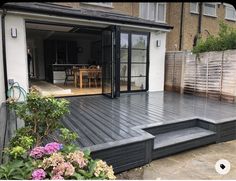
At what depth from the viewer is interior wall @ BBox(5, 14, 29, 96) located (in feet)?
17.3

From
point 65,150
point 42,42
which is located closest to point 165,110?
point 65,150

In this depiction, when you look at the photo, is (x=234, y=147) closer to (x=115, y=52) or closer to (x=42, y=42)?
(x=115, y=52)

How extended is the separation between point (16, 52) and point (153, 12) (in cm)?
751

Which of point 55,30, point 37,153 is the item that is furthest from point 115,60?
point 37,153

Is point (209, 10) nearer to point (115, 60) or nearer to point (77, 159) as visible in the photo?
point (115, 60)

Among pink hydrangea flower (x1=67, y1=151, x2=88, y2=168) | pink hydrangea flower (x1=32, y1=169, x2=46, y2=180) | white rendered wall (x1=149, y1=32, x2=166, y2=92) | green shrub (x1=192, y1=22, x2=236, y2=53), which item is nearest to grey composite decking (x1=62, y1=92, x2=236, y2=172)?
pink hydrangea flower (x1=67, y1=151, x2=88, y2=168)

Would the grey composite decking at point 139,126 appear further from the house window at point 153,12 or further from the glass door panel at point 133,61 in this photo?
the house window at point 153,12

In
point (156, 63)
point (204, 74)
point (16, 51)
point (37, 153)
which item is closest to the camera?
point (37, 153)

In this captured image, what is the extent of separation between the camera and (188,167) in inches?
121

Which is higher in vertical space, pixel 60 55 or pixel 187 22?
pixel 187 22

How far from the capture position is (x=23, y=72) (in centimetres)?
557

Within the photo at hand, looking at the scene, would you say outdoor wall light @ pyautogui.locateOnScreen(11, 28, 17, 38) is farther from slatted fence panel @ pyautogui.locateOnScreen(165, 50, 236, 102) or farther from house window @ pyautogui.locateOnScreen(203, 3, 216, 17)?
house window @ pyautogui.locateOnScreen(203, 3, 216, 17)

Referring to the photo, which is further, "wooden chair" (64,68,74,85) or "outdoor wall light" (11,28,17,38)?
"wooden chair" (64,68,74,85)

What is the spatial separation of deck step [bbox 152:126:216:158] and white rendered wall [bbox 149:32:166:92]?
3.84 metres
